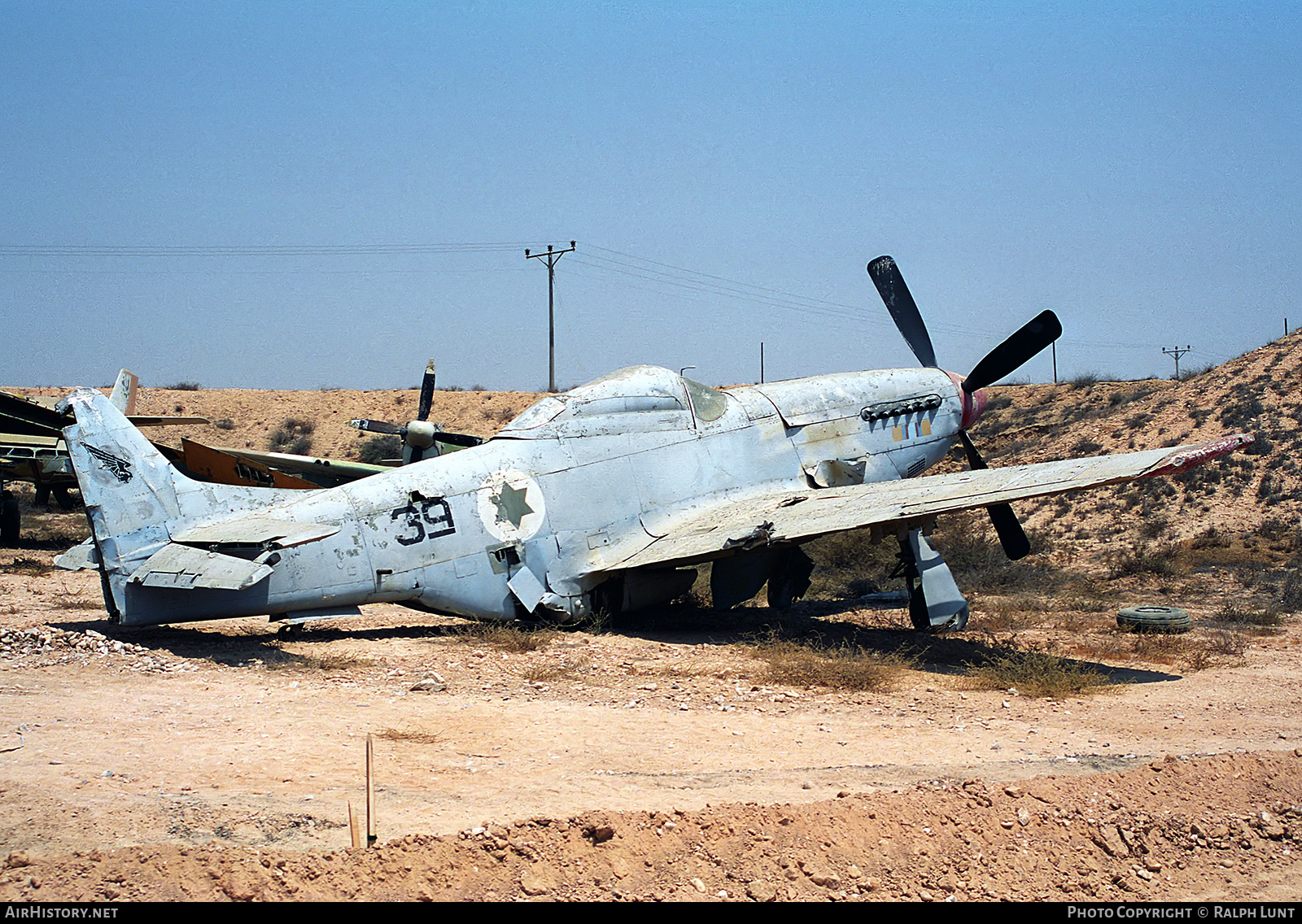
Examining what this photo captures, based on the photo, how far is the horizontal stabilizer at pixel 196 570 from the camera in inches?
367

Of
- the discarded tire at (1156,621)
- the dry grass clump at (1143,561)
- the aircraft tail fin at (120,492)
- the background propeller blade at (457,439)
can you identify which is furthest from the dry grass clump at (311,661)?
the dry grass clump at (1143,561)

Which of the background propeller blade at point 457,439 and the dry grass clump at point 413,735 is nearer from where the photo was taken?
the dry grass clump at point 413,735

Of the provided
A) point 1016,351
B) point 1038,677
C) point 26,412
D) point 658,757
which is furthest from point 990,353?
point 26,412

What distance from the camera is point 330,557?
33.7 ft

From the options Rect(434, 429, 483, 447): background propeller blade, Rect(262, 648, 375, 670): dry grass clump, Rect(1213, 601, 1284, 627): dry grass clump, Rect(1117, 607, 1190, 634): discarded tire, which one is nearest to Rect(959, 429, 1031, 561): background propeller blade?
Rect(1117, 607, 1190, 634): discarded tire

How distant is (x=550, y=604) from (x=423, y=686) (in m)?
2.89

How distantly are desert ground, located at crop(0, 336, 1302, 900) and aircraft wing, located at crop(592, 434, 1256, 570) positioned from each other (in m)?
1.16

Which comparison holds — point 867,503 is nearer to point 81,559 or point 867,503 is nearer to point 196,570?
point 196,570

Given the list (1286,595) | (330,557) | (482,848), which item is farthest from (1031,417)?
(482,848)

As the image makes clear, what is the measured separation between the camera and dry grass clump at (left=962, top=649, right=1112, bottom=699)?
349 inches

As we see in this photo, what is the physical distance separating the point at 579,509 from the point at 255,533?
3699 millimetres

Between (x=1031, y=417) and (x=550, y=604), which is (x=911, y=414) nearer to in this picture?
(x=550, y=604)

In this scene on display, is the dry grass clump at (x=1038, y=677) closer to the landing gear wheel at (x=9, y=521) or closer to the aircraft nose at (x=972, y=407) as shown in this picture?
the aircraft nose at (x=972, y=407)

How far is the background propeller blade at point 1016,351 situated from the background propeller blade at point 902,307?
53.7 inches
